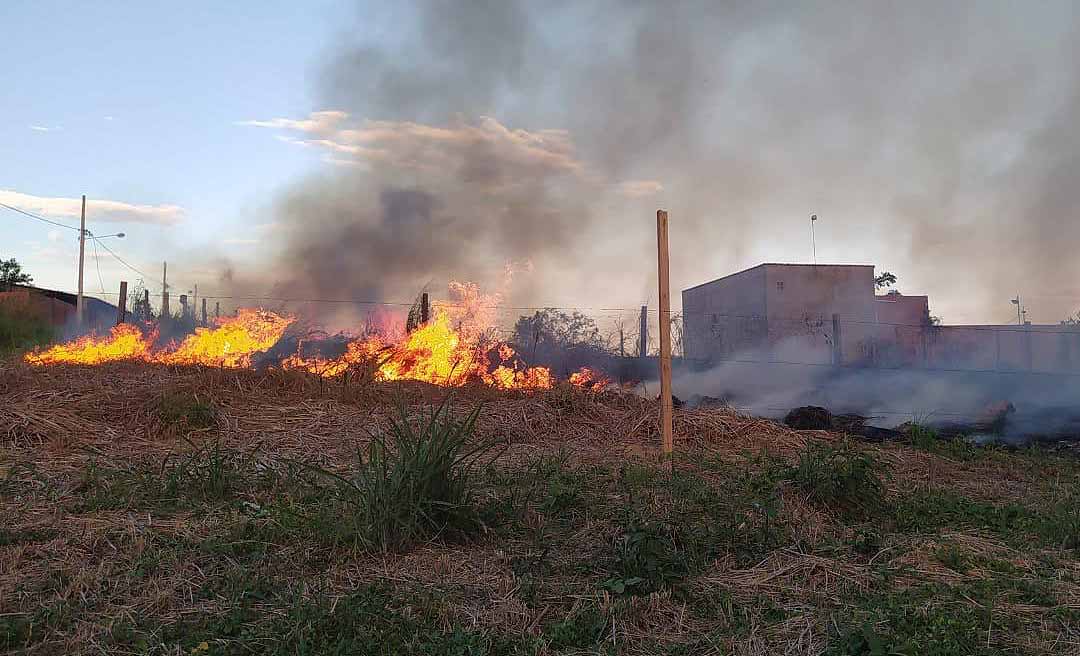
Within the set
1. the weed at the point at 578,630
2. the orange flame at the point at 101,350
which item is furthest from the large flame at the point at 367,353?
the weed at the point at 578,630

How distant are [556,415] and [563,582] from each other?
6.69m

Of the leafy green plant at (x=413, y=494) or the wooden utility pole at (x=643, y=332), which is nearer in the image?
the leafy green plant at (x=413, y=494)

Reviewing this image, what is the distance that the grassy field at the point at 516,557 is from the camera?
3.64 meters

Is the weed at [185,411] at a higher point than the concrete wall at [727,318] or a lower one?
lower

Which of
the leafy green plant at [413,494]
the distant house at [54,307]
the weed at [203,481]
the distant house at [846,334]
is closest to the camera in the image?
the leafy green plant at [413,494]

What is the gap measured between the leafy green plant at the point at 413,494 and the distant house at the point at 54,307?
751 inches

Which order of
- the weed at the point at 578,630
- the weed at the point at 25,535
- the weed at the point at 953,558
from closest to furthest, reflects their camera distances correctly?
the weed at the point at 578,630 < the weed at the point at 953,558 < the weed at the point at 25,535

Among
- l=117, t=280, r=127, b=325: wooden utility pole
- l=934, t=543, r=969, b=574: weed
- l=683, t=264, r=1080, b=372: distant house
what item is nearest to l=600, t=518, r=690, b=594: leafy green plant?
l=934, t=543, r=969, b=574: weed

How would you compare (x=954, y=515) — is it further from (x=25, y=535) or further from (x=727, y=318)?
(x=727, y=318)

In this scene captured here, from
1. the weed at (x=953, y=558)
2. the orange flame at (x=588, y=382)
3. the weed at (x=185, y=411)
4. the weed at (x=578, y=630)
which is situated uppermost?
the orange flame at (x=588, y=382)

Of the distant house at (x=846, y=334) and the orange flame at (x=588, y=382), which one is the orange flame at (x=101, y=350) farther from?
the distant house at (x=846, y=334)

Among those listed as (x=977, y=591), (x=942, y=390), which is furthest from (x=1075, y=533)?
(x=942, y=390)

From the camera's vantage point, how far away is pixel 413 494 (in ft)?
16.4

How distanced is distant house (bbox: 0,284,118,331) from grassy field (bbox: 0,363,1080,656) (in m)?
16.8
